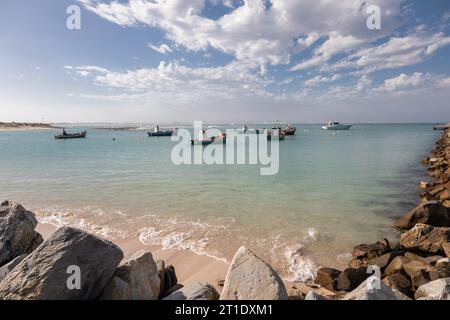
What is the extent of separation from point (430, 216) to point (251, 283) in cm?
757

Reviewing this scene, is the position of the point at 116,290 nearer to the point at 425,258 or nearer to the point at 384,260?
the point at 384,260

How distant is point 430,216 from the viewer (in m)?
8.06

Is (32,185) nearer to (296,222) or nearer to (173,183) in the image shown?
(173,183)

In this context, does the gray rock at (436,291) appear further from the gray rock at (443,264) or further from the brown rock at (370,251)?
the brown rock at (370,251)

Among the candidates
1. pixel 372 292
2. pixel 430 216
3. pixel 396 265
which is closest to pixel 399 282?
pixel 396 265

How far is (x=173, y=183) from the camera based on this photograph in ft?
51.8

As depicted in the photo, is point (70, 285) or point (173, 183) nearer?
point (70, 285)

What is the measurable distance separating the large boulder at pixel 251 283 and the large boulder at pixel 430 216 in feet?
23.0

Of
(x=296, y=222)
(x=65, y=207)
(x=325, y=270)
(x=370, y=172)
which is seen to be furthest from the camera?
(x=370, y=172)

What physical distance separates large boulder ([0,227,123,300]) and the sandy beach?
7.85ft

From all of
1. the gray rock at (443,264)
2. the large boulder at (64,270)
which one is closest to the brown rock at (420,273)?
the gray rock at (443,264)

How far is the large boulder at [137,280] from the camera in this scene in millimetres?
3697
